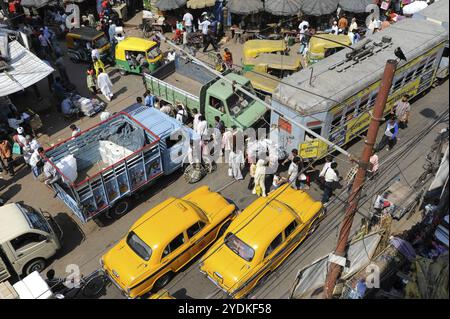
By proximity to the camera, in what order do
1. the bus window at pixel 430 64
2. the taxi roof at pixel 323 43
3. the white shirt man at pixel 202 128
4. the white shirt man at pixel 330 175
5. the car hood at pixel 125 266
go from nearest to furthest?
1. the car hood at pixel 125 266
2. the white shirt man at pixel 330 175
3. the white shirt man at pixel 202 128
4. the bus window at pixel 430 64
5. the taxi roof at pixel 323 43

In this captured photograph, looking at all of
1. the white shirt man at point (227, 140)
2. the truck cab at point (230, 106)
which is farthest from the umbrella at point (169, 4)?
the white shirt man at point (227, 140)

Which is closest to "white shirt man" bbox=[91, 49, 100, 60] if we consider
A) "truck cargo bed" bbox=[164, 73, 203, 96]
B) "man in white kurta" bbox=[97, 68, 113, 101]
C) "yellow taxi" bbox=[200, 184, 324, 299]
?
"man in white kurta" bbox=[97, 68, 113, 101]

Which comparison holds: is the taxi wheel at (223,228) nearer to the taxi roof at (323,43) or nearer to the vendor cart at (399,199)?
the vendor cart at (399,199)

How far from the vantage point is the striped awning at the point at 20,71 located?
17062mm

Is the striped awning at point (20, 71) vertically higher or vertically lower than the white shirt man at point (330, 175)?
higher

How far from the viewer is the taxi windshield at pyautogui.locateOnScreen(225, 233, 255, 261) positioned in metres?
11.7

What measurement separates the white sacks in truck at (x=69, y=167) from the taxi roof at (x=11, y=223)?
5.60ft

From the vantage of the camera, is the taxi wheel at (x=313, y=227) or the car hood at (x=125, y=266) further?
the taxi wheel at (x=313, y=227)

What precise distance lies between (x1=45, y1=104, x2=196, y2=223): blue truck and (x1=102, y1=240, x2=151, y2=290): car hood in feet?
6.53

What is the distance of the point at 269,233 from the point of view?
11883 millimetres

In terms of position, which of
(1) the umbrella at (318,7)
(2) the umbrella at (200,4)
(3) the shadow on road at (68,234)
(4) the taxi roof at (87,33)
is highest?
(1) the umbrella at (318,7)

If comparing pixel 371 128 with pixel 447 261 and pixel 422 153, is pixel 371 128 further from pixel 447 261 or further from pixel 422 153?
pixel 422 153

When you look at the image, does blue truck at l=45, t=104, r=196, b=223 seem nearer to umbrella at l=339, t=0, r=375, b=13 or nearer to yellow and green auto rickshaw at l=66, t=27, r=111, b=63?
yellow and green auto rickshaw at l=66, t=27, r=111, b=63

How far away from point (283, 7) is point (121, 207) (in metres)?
14.5
